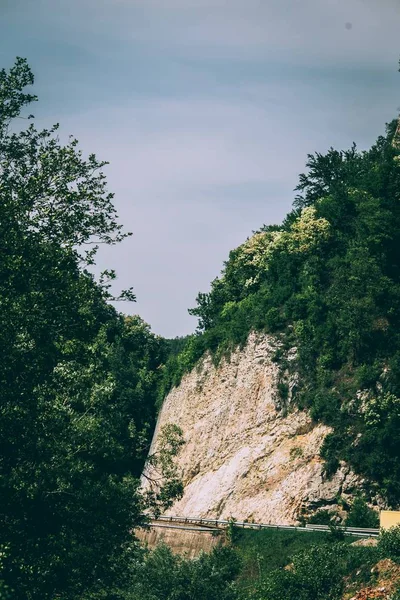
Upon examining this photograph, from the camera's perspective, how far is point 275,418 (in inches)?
2046

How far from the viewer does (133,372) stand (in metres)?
76.8

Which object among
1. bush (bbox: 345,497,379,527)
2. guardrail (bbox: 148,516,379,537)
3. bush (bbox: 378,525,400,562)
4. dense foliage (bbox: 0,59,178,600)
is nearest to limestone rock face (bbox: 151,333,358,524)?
guardrail (bbox: 148,516,379,537)

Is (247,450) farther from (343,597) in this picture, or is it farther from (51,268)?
(51,268)

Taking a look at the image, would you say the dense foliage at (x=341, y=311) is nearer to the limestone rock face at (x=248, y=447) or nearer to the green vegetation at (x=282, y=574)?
the limestone rock face at (x=248, y=447)

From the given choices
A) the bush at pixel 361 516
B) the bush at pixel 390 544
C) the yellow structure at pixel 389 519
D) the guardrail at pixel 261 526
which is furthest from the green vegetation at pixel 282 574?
the bush at pixel 361 516

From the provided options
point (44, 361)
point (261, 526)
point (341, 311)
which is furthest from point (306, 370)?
point (44, 361)

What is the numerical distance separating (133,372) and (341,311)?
102ft

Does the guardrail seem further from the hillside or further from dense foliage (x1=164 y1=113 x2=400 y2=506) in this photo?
dense foliage (x1=164 y1=113 x2=400 y2=506)

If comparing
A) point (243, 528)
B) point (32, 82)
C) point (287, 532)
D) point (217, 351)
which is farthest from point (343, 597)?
point (217, 351)

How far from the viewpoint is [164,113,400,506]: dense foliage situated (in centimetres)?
4475

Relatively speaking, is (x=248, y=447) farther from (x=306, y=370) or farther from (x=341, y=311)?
(x=341, y=311)

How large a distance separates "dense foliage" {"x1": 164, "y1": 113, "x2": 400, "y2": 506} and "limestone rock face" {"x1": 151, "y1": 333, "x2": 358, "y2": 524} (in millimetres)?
1226

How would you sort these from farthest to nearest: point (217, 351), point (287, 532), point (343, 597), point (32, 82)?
point (217, 351), point (287, 532), point (343, 597), point (32, 82)

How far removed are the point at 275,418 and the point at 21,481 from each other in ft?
112
